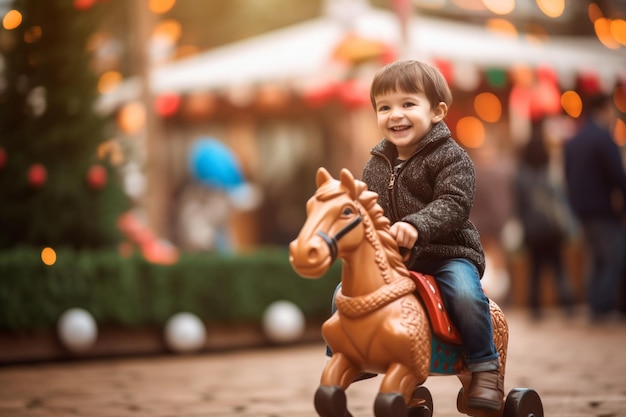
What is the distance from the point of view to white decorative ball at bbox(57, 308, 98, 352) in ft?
24.1

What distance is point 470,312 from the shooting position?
3314mm

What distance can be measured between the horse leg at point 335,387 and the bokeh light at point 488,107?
11.8m

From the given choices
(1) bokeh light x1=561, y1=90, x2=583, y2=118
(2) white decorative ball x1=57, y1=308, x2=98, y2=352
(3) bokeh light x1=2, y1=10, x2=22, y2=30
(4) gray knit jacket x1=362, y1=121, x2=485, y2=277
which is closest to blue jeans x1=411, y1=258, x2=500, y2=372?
(4) gray knit jacket x1=362, y1=121, x2=485, y2=277

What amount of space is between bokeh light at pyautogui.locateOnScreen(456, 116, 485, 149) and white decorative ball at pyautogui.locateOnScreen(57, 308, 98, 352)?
9.75m

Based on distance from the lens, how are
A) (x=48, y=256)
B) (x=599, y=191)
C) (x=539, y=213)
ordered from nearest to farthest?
(x=48, y=256) < (x=599, y=191) < (x=539, y=213)

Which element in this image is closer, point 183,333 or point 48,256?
point 48,256

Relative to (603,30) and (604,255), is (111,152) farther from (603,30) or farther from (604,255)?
A: (603,30)

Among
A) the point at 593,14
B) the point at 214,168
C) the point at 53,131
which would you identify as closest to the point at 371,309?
the point at 53,131

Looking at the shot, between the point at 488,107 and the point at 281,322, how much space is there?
8193mm

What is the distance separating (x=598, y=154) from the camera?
9.70 m

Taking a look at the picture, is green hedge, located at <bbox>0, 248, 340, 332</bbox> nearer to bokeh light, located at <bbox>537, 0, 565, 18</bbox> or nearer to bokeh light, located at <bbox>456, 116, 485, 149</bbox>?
bokeh light, located at <bbox>456, 116, 485, 149</bbox>

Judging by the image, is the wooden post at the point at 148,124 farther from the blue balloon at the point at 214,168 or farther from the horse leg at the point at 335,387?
the horse leg at the point at 335,387

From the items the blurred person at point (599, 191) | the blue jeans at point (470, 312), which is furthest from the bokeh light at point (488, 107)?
the blue jeans at point (470, 312)

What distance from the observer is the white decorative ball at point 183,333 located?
787 cm
